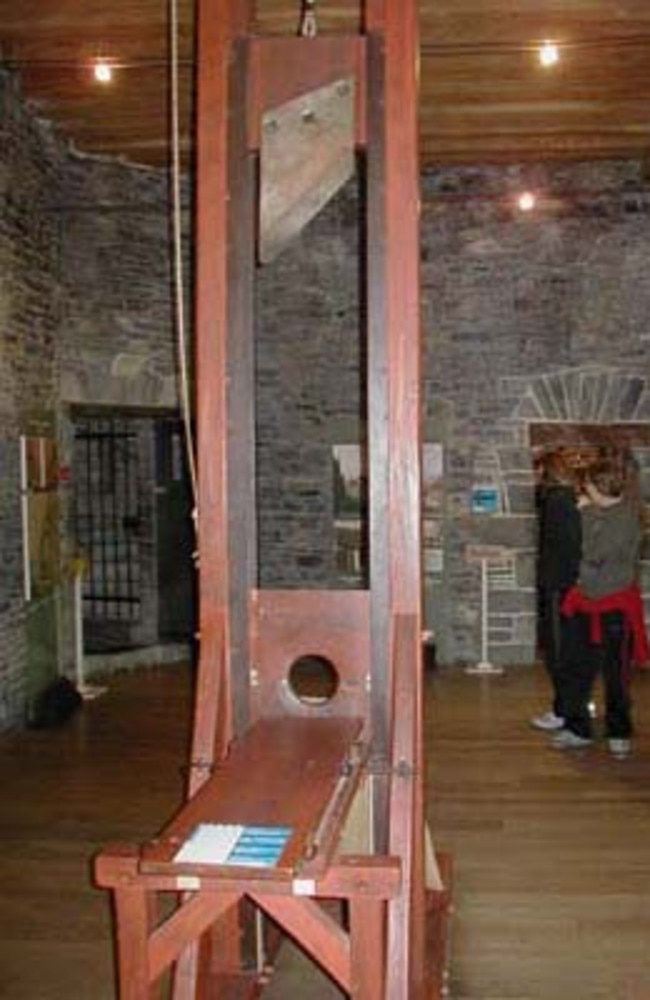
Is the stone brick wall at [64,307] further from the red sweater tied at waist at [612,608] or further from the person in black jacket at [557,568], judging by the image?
the red sweater tied at waist at [612,608]

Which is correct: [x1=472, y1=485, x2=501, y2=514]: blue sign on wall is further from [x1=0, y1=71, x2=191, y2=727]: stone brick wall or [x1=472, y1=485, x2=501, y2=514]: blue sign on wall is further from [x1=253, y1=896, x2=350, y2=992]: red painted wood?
[x1=253, y1=896, x2=350, y2=992]: red painted wood

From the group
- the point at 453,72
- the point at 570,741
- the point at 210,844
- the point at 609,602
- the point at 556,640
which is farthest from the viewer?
the point at 453,72

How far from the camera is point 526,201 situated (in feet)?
22.3

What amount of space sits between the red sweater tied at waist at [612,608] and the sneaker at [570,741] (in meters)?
0.45

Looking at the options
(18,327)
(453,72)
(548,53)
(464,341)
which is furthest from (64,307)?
(548,53)

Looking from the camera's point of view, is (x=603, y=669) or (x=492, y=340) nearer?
(x=603, y=669)

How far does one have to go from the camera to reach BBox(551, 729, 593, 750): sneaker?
488 cm

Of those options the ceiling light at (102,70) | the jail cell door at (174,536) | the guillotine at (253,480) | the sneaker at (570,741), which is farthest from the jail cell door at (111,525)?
the guillotine at (253,480)

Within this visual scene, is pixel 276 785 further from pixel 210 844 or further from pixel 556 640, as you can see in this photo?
pixel 556 640

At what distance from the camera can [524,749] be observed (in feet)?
16.0

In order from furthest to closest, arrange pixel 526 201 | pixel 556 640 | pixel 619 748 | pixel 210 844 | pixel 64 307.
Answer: pixel 526 201 → pixel 64 307 → pixel 556 640 → pixel 619 748 → pixel 210 844

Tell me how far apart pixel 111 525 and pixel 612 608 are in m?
3.89

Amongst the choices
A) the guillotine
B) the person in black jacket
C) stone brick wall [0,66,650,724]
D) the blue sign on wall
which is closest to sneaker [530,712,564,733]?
the person in black jacket

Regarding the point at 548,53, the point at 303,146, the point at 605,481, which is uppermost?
the point at 548,53
